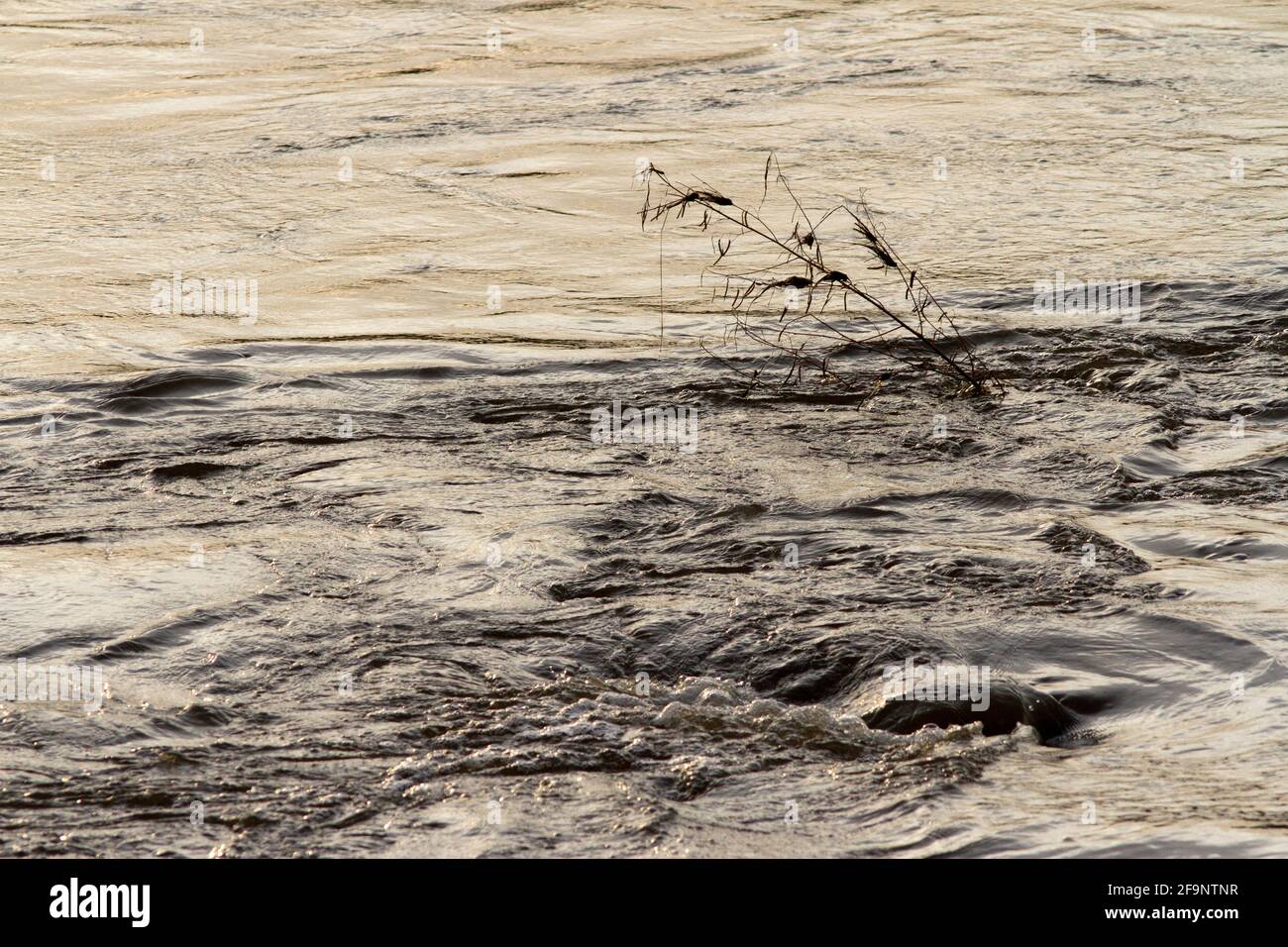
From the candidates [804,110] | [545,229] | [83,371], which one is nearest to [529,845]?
[83,371]

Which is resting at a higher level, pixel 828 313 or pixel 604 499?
pixel 828 313

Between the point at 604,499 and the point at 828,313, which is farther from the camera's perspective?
the point at 828,313

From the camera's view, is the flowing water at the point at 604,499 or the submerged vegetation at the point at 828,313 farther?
the submerged vegetation at the point at 828,313

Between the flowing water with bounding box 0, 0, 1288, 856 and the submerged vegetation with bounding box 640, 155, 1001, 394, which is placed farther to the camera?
the submerged vegetation with bounding box 640, 155, 1001, 394

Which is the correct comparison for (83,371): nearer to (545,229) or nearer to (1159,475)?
(545,229)
